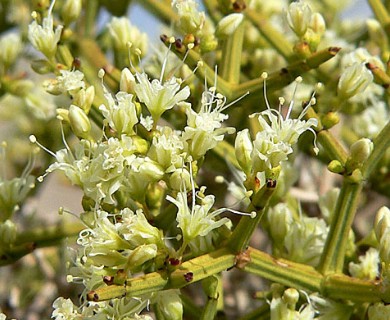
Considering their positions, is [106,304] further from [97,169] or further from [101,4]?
[101,4]

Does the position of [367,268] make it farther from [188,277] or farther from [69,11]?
[69,11]

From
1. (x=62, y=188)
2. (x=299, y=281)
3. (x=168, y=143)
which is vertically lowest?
(x=62, y=188)

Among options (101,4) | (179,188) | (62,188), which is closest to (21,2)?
(101,4)

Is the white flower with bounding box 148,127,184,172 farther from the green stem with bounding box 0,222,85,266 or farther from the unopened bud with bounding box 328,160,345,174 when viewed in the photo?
the green stem with bounding box 0,222,85,266

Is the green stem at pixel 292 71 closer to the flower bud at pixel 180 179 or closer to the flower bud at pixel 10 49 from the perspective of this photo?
the flower bud at pixel 180 179

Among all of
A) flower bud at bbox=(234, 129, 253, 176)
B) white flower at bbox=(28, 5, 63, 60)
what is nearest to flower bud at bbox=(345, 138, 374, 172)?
flower bud at bbox=(234, 129, 253, 176)

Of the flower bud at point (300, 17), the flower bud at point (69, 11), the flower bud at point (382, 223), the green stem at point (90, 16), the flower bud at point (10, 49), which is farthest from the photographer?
the green stem at point (90, 16)

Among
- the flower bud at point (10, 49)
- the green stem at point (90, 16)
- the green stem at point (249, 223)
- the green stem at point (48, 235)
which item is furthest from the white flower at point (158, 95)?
the green stem at point (90, 16)
